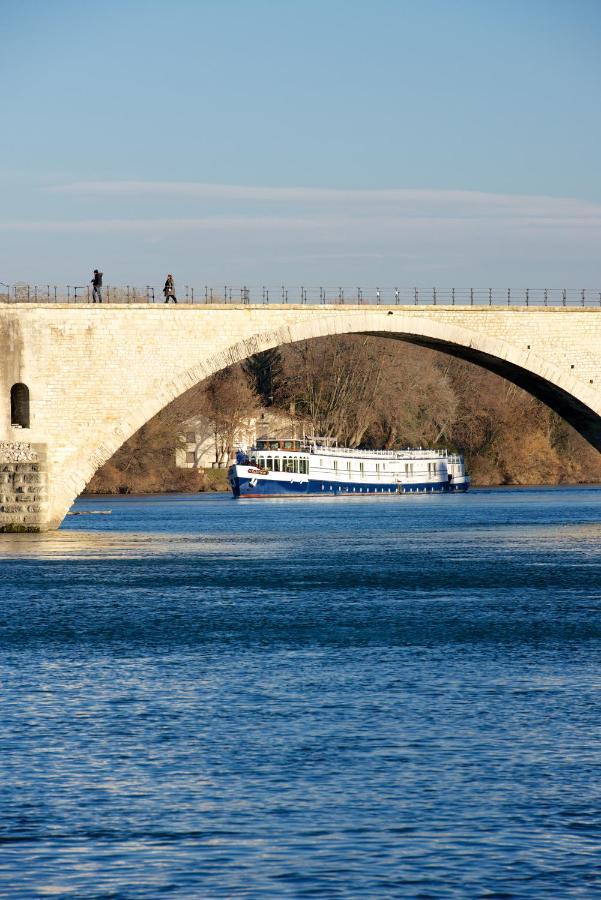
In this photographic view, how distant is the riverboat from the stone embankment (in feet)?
106

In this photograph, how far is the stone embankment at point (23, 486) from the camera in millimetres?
45312

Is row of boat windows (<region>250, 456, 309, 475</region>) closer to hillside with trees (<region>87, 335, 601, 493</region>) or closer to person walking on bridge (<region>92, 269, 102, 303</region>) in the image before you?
hillside with trees (<region>87, 335, 601, 493</region>)

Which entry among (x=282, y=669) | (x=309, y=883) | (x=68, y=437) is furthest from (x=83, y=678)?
(x=68, y=437)

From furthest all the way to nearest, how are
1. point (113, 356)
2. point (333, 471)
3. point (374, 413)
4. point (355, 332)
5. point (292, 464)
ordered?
point (374, 413), point (333, 471), point (292, 464), point (355, 332), point (113, 356)

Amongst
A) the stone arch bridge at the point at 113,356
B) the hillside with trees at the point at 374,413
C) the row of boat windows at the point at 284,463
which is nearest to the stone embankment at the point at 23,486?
the stone arch bridge at the point at 113,356

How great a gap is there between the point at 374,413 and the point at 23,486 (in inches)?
1649

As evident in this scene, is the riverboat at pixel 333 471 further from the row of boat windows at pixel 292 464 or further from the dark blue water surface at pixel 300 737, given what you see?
the dark blue water surface at pixel 300 737

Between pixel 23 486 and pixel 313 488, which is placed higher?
pixel 23 486

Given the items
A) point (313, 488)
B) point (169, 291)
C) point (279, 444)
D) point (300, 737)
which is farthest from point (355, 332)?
point (300, 737)

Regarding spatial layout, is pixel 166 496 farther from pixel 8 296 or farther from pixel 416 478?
pixel 8 296

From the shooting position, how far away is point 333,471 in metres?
79.6

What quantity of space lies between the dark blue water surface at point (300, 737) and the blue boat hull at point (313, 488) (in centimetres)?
4752

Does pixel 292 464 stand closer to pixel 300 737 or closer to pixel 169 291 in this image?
pixel 169 291

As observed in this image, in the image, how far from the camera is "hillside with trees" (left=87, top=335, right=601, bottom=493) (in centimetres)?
8325
